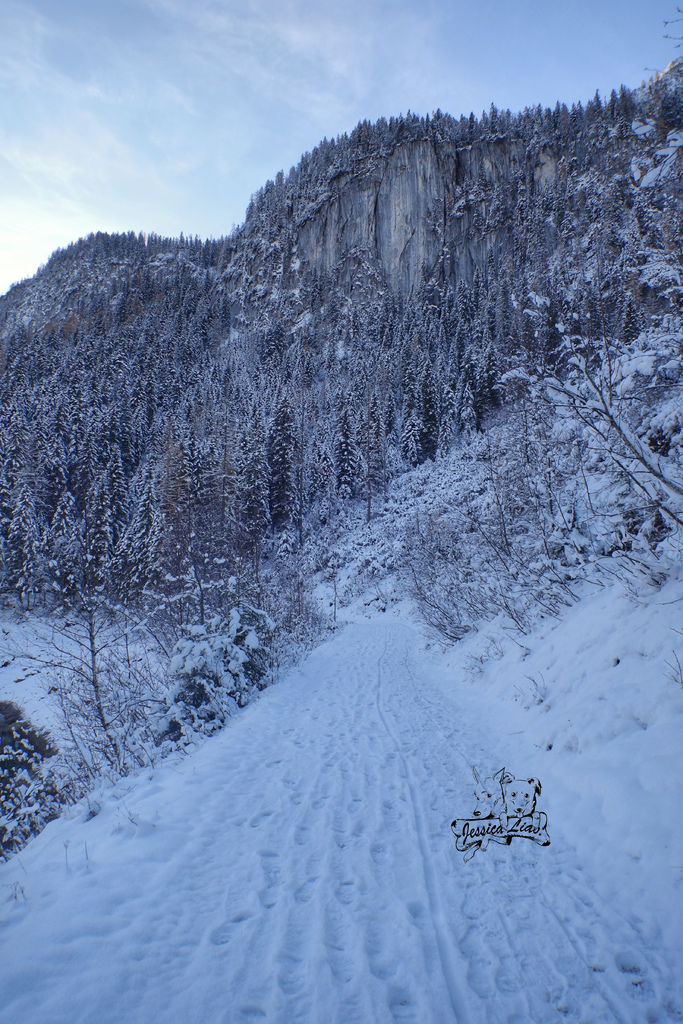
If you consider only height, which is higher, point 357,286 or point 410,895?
point 357,286

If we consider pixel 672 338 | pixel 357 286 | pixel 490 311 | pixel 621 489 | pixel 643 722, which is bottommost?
pixel 643 722

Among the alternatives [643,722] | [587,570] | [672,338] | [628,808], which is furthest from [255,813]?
[587,570]

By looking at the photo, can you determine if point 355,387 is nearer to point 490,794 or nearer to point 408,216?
point 490,794

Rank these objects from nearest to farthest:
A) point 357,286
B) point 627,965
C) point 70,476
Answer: point 627,965 < point 70,476 < point 357,286

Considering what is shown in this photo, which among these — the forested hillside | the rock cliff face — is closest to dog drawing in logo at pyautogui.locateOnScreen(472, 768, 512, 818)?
the forested hillside

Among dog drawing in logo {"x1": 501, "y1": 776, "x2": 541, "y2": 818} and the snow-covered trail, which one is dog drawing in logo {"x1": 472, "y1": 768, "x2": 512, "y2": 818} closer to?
dog drawing in logo {"x1": 501, "y1": 776, "x2": 541, "y2": 818}

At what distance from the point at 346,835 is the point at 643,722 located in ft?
10.2

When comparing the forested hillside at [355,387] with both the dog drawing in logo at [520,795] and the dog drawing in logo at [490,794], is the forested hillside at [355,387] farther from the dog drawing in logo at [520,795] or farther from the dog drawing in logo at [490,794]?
the dog drawing in logo at [490,794]

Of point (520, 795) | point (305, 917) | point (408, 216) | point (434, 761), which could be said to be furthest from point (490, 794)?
point (408, 216)

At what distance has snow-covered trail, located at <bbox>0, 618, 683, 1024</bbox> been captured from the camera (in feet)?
6.93

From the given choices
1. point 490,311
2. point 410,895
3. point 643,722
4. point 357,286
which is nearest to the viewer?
point 410,895

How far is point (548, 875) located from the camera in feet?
10.6

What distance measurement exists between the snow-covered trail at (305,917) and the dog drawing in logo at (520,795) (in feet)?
1.44

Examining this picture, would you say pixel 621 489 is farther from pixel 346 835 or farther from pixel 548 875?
pixel 346 835
